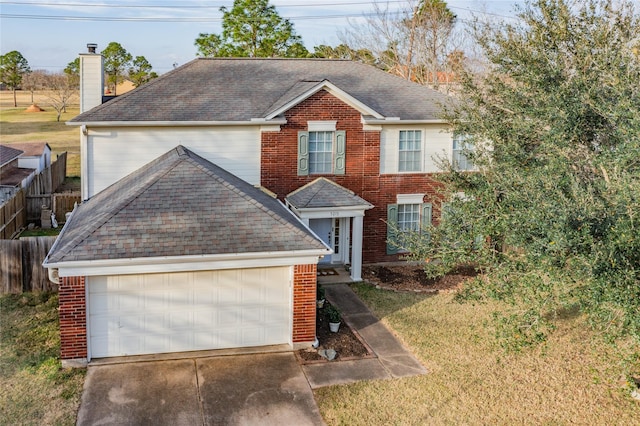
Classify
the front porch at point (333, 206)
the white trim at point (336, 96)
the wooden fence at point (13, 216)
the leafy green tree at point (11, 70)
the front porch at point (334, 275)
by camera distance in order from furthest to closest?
1. the leafy green tree at point (11, 70)
2. the wooden fence at point (13, 216)
3. the white trim at point (336, 96)
4. the front porch at point (334, 275)
5. the front porch at point (333, 206)

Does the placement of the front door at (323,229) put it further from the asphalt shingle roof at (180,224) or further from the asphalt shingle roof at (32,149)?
the asphalt shingle roof at (32,149)

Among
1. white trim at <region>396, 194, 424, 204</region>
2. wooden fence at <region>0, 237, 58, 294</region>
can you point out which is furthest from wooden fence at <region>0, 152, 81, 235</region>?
white trim at <region>396, 194, 424, 204</region>

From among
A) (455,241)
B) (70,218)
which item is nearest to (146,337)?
(70,218)

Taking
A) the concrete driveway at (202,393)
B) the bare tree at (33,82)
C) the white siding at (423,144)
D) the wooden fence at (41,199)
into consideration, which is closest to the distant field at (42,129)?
the bare tree at (33,82)

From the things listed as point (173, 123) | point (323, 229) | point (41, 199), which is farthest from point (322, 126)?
point (41, 199)

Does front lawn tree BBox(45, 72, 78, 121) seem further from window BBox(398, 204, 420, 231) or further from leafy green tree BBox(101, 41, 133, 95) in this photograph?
window BBox(398, 204, 420, 231)

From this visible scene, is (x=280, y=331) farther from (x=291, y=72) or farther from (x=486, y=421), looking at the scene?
(x=291, y=72)
